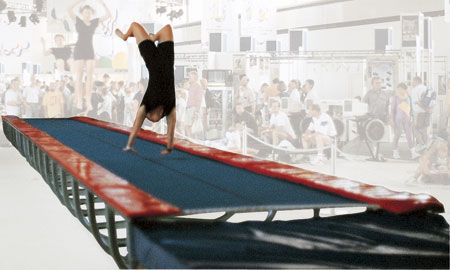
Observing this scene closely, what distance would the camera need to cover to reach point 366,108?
949cm

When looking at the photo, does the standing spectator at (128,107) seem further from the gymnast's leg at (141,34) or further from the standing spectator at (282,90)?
the gymnast's leg at (141,34)

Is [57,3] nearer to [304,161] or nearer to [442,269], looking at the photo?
[304,161]

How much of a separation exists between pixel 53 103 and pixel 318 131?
4.10m

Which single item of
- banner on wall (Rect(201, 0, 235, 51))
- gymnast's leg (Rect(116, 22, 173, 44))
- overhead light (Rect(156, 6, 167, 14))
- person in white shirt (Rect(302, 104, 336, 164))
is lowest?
person in white shirt (Rect(302, 104, 336, 164))

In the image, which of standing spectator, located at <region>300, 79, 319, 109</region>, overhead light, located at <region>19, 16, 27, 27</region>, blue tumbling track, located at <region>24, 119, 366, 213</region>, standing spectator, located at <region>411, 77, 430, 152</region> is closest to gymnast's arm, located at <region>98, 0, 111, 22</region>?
standing spectator, located at <region>300, 79, 319, 109</region>

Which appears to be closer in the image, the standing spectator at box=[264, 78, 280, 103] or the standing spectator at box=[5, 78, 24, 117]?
the standing spectator at box=[264, 78, 280, 103]

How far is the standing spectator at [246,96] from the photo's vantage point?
29.1ft

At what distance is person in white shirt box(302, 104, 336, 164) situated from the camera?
27.5ft

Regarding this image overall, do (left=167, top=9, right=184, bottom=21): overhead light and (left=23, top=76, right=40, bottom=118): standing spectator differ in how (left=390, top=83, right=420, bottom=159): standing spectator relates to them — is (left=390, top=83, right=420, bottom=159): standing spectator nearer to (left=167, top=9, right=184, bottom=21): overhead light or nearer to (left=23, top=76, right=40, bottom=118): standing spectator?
(left=23, top=76, right=40, bottom=118): standing spectator

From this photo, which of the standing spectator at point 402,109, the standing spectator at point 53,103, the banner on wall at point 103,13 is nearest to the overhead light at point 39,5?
the banner on wall at point 103,13

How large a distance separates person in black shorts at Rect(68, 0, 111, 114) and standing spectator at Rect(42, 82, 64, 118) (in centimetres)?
43

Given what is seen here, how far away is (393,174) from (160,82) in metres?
5.23

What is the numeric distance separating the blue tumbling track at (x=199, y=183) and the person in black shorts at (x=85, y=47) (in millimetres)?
6055

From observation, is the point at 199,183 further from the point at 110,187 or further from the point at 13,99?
the point at 13,99
